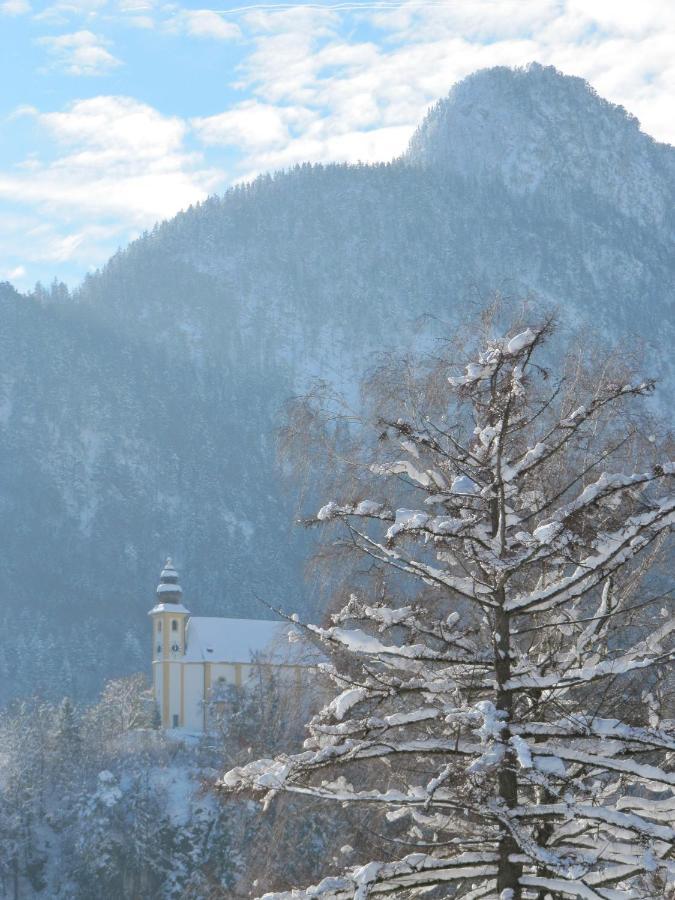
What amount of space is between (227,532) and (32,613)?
100 feet

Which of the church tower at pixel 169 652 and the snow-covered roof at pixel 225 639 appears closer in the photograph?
the church tower at pixel 169 652

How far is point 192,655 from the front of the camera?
3703 inches

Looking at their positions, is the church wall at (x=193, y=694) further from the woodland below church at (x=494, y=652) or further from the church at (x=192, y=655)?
the woodland below church at (x=494, y=652)

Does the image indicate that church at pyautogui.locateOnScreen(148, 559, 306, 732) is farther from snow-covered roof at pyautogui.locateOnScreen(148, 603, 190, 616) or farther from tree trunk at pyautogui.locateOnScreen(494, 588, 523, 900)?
tree trunk at pyautogui.locateOnScreen(494, 588, 523, 900)

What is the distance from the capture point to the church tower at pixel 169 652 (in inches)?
3634

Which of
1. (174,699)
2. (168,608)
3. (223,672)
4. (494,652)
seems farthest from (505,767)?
(168,608)

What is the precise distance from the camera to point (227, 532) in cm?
17588

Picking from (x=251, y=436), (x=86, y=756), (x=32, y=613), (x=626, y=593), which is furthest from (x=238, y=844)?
(x=251, y=436)

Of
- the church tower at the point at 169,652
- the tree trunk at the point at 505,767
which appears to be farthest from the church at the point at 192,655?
the tree trunk at the point at 505,767

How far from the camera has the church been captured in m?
92.0

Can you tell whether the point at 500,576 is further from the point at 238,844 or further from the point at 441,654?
the point at 238,844

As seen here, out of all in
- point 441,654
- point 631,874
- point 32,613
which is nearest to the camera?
point 631,874

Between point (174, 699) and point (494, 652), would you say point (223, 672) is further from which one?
point (494, 652)

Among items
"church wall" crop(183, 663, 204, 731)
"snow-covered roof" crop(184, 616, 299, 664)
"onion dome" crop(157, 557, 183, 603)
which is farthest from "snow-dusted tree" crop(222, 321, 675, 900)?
"onion dome" crop(157, 557, 183, 603)
